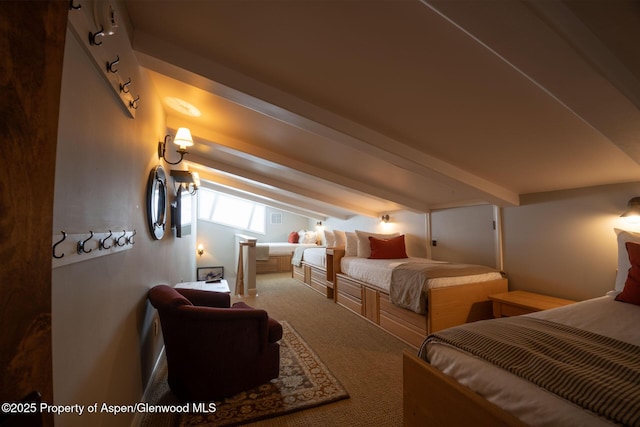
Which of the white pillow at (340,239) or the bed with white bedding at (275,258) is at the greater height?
the white pillow at (340,239)

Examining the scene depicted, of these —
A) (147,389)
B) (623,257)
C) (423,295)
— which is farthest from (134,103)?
(623,257)

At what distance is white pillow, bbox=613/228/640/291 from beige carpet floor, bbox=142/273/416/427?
1.69 m

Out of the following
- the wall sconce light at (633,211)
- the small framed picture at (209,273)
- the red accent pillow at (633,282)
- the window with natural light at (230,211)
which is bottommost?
the small framed picture at (209,273)

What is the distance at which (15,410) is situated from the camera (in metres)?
0.43

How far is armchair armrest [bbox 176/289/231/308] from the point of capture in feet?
7.77

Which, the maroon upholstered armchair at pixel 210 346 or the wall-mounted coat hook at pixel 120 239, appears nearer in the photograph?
the wall-mounted coat hook at pixel 120 239

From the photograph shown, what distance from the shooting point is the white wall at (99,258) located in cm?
84

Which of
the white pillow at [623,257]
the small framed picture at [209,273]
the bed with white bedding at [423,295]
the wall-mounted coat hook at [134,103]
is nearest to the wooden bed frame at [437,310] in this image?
the bed with white bedding at [423,295]

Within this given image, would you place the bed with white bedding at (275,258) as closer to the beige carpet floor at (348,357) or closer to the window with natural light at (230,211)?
the window with natural light at (230,211)

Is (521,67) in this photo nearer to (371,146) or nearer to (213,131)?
(371,146)

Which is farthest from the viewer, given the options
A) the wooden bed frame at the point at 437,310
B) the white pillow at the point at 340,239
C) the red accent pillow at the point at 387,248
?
the white pillow at the point at 340,239

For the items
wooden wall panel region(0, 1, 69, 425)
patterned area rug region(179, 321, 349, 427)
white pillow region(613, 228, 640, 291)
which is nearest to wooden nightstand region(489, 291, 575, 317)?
white pillow region(613, 228, 640, 291)

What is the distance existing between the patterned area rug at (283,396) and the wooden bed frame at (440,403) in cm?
76

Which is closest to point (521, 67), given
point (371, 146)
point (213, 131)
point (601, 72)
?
point (601, 72)
